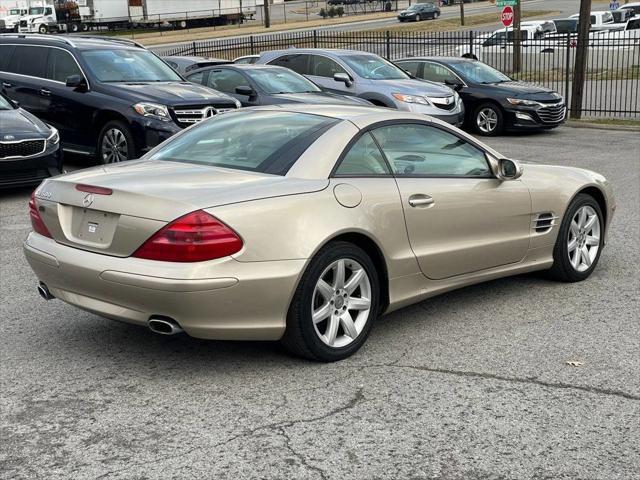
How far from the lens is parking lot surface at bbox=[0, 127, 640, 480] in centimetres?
397

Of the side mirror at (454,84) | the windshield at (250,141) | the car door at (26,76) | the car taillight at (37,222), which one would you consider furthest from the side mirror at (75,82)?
the side mirror at (454,84)

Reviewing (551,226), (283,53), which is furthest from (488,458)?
(283,53)

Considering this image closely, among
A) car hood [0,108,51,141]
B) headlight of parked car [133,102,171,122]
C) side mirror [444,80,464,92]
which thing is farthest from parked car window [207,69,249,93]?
side mirror [444,80,464,92]

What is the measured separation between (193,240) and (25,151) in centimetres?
662

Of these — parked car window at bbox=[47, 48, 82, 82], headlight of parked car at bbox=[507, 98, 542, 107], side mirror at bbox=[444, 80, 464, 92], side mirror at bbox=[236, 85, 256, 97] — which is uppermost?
parked car window at bbox=[47, 48, 82, 82]

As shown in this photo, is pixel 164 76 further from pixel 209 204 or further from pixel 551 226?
pixel 209 204

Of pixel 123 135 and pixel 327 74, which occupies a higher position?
pixel 327 74

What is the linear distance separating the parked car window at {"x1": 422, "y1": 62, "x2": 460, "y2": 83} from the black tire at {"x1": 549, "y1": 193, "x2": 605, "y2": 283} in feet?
41.7

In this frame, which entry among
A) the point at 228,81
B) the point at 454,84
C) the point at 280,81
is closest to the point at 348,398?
the point at 280,81

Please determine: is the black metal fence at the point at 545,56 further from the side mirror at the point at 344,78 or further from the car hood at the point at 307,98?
the car hood at the point at 307,98

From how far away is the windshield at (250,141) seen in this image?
5441 millimetres

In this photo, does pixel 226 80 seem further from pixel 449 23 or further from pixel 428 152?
pixel 449 23

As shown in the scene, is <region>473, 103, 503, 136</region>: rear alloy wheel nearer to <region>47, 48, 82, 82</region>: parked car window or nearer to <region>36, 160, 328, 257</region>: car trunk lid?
<region>47, 48, 82, 82</region>: parked car window

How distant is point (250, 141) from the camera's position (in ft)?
18.7
